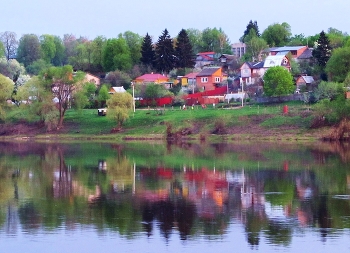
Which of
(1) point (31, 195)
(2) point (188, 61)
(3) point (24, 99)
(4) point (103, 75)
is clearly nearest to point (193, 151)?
(1) point (31, 195)

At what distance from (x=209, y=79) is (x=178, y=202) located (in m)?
76.3

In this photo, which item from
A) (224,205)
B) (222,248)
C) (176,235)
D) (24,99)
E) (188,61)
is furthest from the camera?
(188,61)

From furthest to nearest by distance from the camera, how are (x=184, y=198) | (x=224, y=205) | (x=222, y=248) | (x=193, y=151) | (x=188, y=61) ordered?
(x=188, y=61), (x=193, y=151), (x=184, y=198), (x=224, y=205), (x=222, y=248)

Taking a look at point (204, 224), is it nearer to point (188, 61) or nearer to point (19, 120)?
point (19, 120)

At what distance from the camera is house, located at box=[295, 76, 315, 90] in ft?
319

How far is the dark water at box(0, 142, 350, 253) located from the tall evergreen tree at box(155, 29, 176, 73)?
60.9m

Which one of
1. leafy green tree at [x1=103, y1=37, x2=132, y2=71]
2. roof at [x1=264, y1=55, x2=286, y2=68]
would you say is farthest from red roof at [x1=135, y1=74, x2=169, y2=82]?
roof at [x1=264, y1=55, x2=286, y2=68]

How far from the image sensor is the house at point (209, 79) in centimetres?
11000

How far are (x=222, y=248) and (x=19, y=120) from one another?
70.2 meters

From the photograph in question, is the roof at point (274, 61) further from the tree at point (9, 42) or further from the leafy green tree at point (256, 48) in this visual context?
Answer: the tree at point (9, 42)

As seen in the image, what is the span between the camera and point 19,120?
303 feet

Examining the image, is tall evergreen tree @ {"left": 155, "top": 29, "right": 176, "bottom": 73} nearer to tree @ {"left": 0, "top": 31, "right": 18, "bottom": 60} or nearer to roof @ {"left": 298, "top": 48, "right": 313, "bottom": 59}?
roof @ {"left": 298, "top": 48, "right": 313, "bottom": 59}

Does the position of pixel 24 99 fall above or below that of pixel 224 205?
above

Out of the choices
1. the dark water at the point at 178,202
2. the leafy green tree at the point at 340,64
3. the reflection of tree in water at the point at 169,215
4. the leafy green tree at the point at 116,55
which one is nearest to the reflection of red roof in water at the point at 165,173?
the dark water at the point at 178,202
